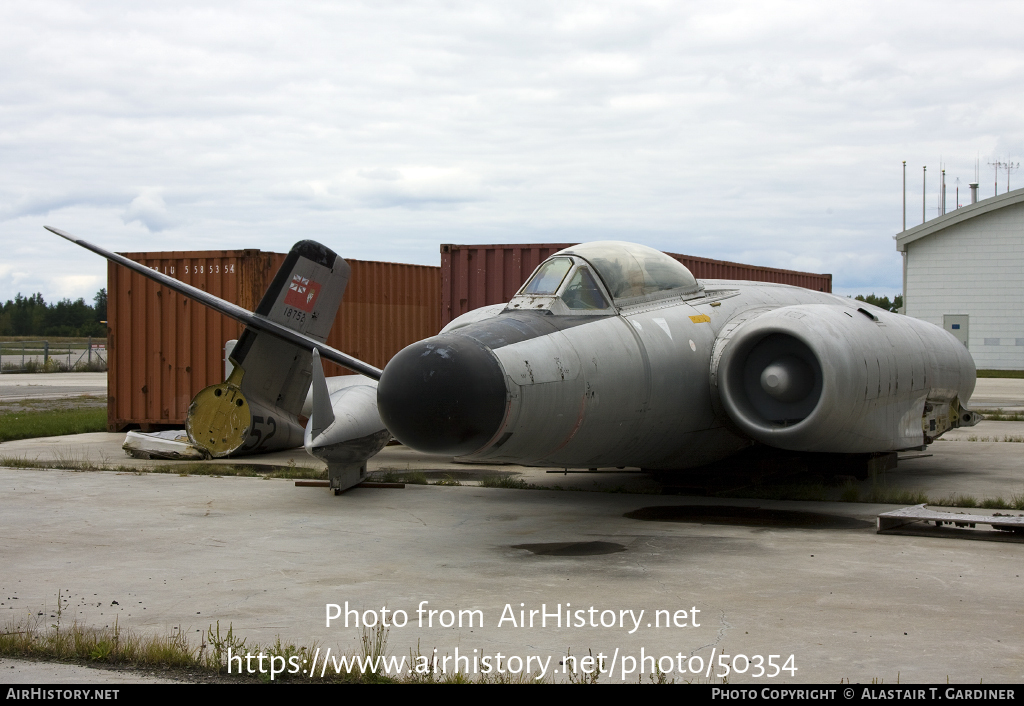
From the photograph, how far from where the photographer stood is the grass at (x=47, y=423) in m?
16.5

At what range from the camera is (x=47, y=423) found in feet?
59.1

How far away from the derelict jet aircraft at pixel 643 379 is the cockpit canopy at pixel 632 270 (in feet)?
0.06

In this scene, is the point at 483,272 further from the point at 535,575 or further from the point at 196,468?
the point at 535,575

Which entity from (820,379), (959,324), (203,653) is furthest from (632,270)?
(959,324)

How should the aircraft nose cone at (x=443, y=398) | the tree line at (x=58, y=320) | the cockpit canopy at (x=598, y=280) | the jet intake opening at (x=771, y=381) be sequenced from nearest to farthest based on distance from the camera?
the aircraft nose cone at (x=443, y=398) → the cockpit canopy at (x=598, y=280) → the jet intake opening at (x=771, y=381) → the tree line at (x=58, y=320)

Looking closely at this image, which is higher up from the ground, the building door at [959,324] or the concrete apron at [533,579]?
the building door at [959,324]

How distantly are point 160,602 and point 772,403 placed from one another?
212 inches

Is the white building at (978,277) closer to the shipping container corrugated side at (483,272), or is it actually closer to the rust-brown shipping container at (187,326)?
the shipping container corrugated side at (483,272)

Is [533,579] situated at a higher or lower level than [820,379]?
lower

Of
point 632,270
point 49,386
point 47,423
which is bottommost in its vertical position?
point 49,386

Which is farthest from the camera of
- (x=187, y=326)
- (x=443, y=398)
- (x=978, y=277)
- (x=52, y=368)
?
(x=52, y=368)

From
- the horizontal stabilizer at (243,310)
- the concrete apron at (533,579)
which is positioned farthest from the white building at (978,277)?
the concrete apron at (533,579)

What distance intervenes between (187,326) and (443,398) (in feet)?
40.1

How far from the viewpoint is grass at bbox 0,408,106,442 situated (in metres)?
16.5
